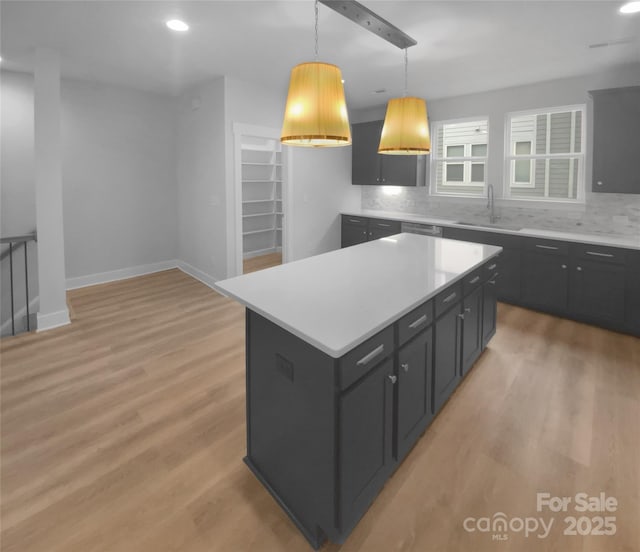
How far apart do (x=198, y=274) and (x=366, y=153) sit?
333cm

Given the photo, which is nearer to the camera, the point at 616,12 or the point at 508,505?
the point at 508,505

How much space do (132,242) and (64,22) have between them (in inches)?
127

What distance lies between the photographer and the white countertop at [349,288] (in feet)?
5.07

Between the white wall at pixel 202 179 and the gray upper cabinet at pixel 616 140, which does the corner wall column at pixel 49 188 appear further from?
the gray upper cabinet at pixel 616 140

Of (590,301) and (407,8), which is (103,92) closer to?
(407,8)

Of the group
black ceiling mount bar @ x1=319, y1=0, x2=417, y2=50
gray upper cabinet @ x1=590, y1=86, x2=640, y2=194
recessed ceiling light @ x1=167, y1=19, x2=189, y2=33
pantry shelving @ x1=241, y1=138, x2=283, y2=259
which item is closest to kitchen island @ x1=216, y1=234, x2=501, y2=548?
black ceiling mount bar @ x1=319, y1=0, x2=417, y2=50

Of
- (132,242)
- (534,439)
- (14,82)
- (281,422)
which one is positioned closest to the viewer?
(281,422)

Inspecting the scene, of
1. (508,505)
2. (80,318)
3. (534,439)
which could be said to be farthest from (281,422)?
(80,318)

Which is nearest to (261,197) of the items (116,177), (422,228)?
(116,177)

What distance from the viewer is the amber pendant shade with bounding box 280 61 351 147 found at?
5.81 feet

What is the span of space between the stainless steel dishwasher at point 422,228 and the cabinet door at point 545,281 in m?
1.17

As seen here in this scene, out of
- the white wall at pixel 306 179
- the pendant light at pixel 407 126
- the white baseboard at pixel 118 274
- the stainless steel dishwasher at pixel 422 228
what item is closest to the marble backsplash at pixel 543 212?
Result: the stainless steel dishwasher at pixel 422 228

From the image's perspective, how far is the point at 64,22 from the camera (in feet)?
10.3

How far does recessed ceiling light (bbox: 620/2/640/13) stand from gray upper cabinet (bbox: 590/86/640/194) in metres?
1.21
